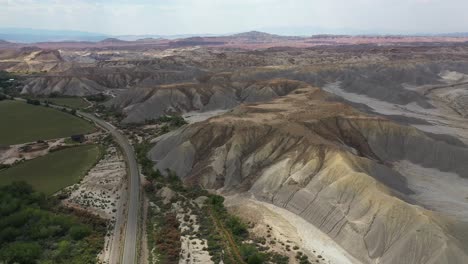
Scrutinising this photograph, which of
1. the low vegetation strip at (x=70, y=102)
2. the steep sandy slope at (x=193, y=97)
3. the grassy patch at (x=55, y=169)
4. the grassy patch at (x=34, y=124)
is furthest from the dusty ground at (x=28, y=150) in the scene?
the low vegetation strip at (x=70, y=102)

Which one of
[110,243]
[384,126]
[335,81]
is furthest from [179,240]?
[335,81]

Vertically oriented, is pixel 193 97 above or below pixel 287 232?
above

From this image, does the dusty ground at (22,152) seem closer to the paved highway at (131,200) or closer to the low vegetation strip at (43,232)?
the paved highway at (131,200)

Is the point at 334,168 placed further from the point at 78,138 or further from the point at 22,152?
the point at 22,152

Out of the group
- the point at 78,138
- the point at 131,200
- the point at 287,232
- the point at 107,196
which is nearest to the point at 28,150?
the point at 78,138

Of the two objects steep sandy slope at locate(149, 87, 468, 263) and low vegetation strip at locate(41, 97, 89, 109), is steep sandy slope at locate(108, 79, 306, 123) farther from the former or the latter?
steep sandy slope at locate(149, 87, 468, 263)

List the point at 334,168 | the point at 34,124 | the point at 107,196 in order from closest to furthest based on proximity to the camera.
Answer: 1. the point at 334,168
2. the point at 107,196
3. the point at 34,124
